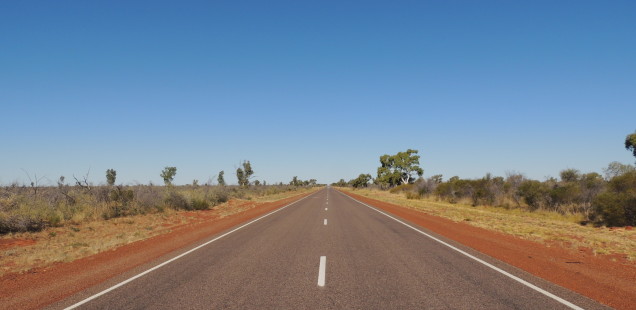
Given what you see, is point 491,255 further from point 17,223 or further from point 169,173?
point 169,173

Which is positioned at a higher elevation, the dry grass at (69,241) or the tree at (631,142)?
the tree at (631,142)

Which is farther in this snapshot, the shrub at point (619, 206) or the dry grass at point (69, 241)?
the shrub at point (619, 206)

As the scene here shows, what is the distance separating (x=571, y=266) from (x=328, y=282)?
5.85m

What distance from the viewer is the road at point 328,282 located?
16.5 ft

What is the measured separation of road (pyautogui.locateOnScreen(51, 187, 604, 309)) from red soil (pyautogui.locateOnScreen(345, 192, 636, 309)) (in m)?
0.48

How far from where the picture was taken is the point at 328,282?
19.7ft

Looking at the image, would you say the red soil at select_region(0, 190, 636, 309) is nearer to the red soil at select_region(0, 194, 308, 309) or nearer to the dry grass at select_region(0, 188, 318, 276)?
the red soil at select_region(0, 194, 308, 309)

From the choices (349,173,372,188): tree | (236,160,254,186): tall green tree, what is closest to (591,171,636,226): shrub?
(236,160,254,186): tall green tree

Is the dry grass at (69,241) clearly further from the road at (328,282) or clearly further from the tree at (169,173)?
Answer: the tree at (169,173)

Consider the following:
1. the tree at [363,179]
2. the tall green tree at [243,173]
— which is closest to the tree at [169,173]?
the tall green tree at [243,173]

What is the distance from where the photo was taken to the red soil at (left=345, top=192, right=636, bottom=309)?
18.9 ft

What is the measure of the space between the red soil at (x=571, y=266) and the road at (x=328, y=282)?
0.48 m

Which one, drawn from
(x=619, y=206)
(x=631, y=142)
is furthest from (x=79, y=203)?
(x=631, y=142)

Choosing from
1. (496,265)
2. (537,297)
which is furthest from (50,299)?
(496,265)
